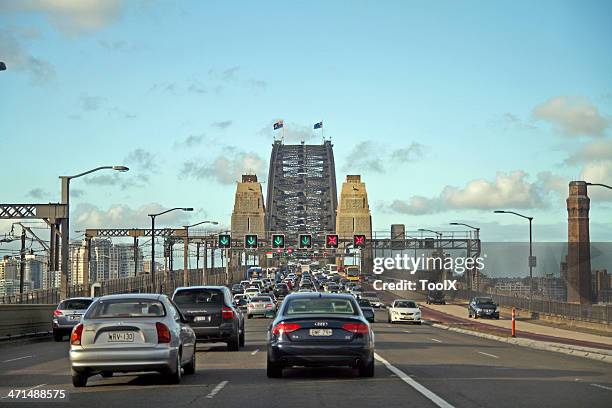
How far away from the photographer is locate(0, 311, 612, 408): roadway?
13.4 m

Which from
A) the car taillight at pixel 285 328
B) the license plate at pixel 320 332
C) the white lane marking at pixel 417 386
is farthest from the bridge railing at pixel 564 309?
the car taillight at pixel 285 328

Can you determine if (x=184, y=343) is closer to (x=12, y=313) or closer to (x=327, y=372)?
(x=327, y=372)

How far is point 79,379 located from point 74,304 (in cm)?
2006

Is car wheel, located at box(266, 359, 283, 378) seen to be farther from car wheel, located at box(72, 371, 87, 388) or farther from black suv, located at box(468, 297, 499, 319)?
black suv, located at box(468, 297, 499, 319)

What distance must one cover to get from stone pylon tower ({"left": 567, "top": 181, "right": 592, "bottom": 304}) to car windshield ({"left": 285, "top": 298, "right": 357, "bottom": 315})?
77.2m

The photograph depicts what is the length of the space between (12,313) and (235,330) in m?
13.2

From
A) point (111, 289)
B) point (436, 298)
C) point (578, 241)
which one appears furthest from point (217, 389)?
point (578, 241)

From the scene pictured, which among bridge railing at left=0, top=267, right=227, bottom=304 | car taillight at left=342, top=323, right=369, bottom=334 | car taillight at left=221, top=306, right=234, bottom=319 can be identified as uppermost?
car taillight at left=342, top=323, right=369, bottom=334

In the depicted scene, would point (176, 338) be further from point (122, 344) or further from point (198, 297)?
point (198, 297)

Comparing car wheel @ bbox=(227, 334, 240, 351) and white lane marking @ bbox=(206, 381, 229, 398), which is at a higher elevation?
white lane marking @ bbox=(206, 381, 229, 398)

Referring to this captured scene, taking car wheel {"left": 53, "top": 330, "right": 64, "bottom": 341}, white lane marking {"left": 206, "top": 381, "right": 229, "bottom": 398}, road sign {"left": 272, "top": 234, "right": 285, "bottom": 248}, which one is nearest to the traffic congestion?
white lane marking {"left": 206, "top": 381, "right": 229, "bottom": 398}

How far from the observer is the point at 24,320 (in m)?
36.2

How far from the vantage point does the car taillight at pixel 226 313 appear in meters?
24.7

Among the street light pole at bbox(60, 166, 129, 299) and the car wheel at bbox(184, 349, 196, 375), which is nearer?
the car wheel at bbox(184, 349, 196, 375)
